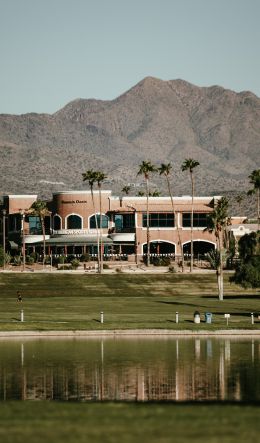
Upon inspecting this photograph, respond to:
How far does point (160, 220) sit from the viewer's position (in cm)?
16675

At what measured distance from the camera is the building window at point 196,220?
167 m

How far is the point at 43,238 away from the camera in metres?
158

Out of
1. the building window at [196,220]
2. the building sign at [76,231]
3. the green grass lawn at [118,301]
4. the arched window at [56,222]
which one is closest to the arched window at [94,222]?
the building sign at [76,231]

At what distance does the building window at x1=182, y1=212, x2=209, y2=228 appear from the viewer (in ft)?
547

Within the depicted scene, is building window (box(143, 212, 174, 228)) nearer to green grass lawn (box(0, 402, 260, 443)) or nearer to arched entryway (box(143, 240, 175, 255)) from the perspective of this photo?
arched entryway (box(143, 240, 175, 255))

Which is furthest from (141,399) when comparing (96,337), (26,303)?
(26,303)

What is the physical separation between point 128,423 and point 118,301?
6309 centimetres

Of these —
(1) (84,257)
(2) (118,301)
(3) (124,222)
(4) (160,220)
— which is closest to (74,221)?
(3) (124,222)

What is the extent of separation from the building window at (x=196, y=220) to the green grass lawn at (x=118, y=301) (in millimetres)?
46235

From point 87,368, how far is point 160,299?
4889 cm

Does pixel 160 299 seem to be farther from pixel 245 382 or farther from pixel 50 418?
pixel 50 418

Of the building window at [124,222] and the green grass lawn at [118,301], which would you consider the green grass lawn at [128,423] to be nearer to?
the green grass lawn at [118,301]

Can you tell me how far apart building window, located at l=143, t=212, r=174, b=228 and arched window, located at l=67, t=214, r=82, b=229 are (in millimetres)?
10384

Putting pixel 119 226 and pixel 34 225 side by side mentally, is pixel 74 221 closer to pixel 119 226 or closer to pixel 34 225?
pixel 119 226
